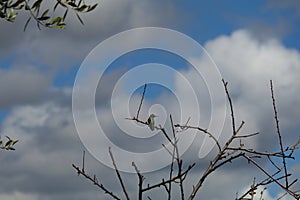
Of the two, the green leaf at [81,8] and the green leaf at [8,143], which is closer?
the green leaf at [81,8]

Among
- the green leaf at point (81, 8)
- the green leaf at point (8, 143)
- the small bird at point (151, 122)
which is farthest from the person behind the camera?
the green leaf at point (8, 143)

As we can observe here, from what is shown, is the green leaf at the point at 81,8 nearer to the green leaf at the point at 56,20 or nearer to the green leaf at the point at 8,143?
the green leaf at the point at 56,20

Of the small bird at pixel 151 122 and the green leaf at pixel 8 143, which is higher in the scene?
the green leaf at pixel 8 143

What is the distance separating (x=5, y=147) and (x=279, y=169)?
7.66ft

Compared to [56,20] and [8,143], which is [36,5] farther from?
[8,143]

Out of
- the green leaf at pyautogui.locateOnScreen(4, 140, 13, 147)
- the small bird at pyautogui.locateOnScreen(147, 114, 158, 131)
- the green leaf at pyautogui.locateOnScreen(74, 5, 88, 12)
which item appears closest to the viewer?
the small bird at pyautogui.locateOnScreen(147, 114, 158, 131)

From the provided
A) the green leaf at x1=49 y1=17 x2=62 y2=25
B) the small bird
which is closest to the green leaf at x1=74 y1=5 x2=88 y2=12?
the green leaf at x1=49 y1=17 x2=62 y2=25

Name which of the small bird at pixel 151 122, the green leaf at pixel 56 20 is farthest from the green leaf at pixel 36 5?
the small bird at pixel 151 122

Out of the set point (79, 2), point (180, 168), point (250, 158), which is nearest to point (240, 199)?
point (250, 158)

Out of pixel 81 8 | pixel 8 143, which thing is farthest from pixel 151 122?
Result: pixel 8 143

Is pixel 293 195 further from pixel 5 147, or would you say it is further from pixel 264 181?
pixel 5 147

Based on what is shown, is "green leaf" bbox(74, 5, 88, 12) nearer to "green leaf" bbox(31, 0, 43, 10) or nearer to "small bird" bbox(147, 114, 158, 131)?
"green leaf" bbox(31, 0, 43, 10)

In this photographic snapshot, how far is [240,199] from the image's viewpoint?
12.6ft

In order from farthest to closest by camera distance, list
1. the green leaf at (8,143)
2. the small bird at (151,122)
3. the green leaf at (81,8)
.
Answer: the green leaf at (8,143), the green leaf at (81,8), the small bird at (151,122)
